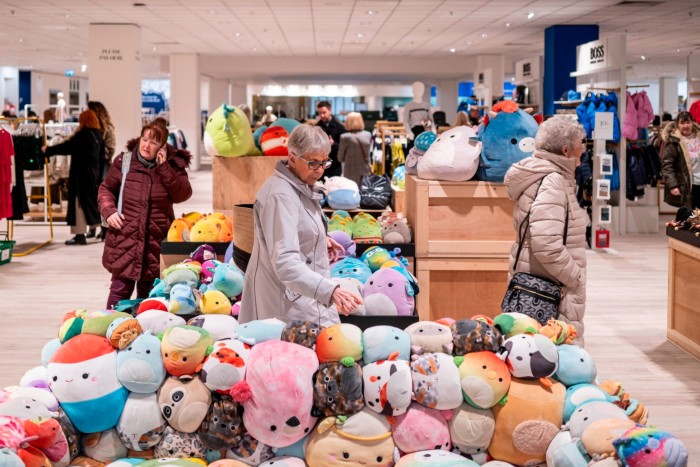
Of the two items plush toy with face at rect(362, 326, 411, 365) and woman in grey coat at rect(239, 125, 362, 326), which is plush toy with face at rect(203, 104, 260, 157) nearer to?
woman in grey coat at rect(239, 125, 362, 326)

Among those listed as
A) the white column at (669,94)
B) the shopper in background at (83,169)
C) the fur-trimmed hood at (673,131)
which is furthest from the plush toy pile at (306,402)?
the white column at (669,94)

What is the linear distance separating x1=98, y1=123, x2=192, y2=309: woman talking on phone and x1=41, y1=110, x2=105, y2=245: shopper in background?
534 centimetres

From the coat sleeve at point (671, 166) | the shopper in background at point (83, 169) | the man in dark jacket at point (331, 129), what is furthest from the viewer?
the man in dark jacket at point (331, 129)

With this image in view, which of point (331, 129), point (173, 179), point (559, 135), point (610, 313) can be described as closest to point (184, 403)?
point (559, 135)

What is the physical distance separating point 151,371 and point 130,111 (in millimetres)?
14436

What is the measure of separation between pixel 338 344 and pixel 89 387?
2.12 ft

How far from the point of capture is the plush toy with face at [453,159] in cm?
470

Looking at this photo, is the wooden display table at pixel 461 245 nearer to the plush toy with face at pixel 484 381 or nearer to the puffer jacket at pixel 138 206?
the puffer jacket at pixel 138 206

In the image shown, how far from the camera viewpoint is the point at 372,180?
20.6 ft

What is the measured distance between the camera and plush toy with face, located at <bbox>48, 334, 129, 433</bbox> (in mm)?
2293

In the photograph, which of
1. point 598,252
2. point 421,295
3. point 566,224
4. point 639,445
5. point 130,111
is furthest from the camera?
point 130,111

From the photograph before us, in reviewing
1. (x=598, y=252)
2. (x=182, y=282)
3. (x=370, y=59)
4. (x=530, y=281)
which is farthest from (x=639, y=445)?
(x=370, y=59)

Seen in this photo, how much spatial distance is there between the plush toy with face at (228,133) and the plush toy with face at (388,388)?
3727mm

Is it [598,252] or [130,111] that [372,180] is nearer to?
[598,252]
